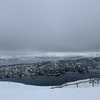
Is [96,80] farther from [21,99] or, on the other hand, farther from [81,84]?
[21,99]

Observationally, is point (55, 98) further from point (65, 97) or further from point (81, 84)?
point (81, 84)

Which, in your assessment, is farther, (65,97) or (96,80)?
(96,80)

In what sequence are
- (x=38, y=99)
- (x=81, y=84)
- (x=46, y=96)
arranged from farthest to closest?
1. (x=81, y=84)
2. (x=46, y=96)
3. (x=38, y=99)

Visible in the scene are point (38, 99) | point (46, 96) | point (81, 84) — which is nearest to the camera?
point (38, 99)

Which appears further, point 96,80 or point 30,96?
point 96,80

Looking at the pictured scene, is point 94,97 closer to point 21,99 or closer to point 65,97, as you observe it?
point 65,97

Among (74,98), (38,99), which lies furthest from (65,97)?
(38,99)

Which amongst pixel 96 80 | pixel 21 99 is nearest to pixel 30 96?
pixel 21 99
